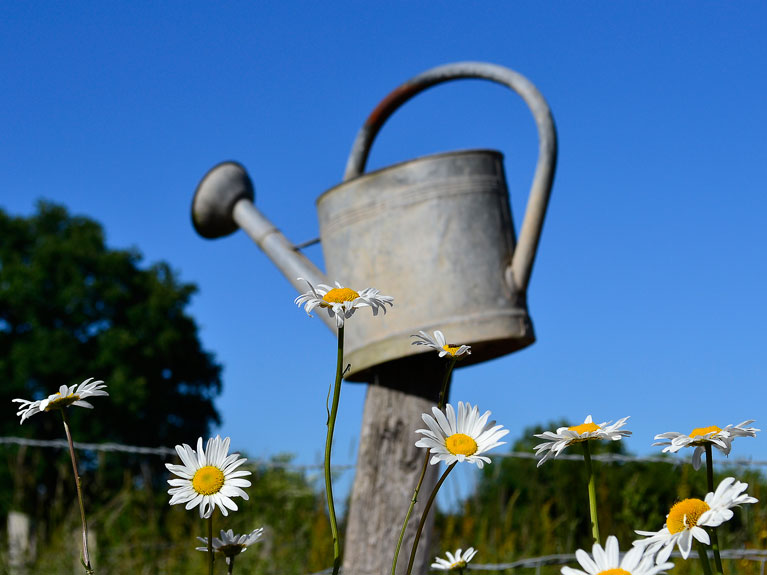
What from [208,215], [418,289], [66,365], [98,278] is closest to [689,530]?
[418,289]

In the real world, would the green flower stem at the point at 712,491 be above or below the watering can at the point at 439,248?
below

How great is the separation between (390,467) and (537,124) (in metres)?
1.27

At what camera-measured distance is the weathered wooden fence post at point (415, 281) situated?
8.87ft

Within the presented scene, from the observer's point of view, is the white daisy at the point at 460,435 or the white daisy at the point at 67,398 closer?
the white daisy at the point at 460,435

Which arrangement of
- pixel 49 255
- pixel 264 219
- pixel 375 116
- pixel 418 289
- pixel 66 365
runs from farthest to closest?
pixel 49 255 < pixel 66 365 < pixel 264 219 < pixel 375 116 < pixel 418 289

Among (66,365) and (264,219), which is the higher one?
(66,365)

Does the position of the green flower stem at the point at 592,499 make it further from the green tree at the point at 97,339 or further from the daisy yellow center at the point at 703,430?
the green tree at the point at 97,339

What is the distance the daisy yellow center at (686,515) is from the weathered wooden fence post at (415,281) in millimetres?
1890

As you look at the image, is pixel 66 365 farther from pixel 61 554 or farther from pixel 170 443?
pixel 61 554

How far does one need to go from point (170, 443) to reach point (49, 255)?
393cm

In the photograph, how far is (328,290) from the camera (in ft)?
2.99

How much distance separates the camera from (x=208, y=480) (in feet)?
2.86

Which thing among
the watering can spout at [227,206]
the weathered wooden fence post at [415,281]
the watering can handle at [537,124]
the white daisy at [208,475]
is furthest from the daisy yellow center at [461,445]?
the watering can spout at [227,206]

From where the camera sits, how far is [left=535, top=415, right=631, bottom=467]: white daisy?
2.69ft
